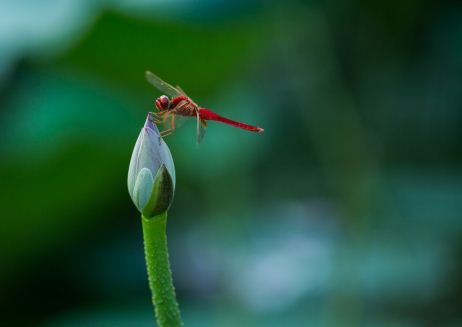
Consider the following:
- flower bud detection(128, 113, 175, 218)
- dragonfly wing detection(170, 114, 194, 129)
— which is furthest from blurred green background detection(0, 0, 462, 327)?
flower bud detection(128, 113, 175, 218)

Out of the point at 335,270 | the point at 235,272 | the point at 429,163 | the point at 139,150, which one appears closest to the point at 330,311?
the point at 335,270

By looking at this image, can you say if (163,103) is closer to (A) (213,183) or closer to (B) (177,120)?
(B) (177,120)

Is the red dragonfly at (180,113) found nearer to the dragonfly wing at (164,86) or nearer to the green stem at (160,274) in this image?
the dragonfly wing at (164,86)

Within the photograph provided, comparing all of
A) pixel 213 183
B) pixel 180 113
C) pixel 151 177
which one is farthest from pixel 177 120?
pixel 213 183

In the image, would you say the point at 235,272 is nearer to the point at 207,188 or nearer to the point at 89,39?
the point at 207,188

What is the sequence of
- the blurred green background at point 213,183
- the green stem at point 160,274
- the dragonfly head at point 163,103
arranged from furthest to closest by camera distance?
the blurred green background at point 213,183, the dragonfly head at point 163,103, the green stem at point 160,274

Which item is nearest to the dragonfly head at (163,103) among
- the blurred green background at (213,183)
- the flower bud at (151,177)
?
the flower bud at (151,177)

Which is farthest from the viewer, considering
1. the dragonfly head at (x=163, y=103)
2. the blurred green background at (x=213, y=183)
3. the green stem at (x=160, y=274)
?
the blurred green background at (x=213, y=183)
